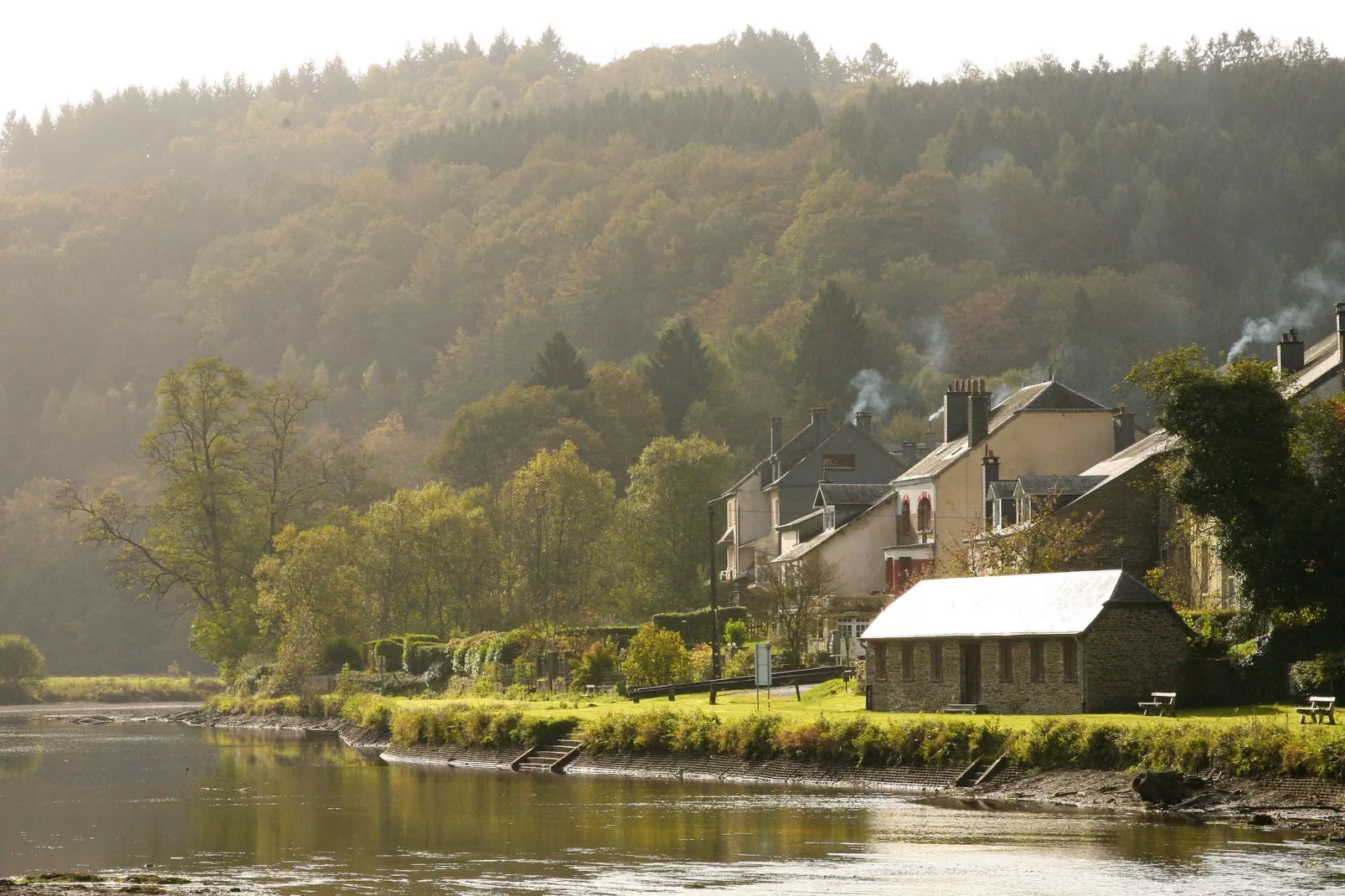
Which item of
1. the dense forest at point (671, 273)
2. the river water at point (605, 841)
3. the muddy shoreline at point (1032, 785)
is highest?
the dense forest at point (671, 273)

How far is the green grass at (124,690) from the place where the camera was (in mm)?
119750

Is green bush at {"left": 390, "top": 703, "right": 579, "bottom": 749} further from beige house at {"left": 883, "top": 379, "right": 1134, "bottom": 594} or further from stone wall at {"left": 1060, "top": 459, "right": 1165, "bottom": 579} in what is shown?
beige house at {"left": 883, "top": 379, "right": 1134, "bottom": 594}

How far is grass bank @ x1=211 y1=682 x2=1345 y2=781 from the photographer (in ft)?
121

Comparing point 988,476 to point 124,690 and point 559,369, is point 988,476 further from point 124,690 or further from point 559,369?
point 124,690

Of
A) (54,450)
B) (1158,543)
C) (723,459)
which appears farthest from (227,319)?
(1158,543)

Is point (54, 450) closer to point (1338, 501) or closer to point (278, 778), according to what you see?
point (278, 778)

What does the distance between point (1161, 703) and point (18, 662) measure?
92372mm

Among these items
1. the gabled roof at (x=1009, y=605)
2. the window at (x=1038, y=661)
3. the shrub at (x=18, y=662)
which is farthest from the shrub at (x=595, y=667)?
the shrub at (x=18, y=662)

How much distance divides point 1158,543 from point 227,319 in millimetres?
127683

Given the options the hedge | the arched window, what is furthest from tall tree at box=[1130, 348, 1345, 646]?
the hedge

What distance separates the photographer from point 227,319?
568 feet

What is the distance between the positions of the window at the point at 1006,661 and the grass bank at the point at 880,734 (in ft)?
6.47

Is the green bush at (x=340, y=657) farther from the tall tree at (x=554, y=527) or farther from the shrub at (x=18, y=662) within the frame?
the shrub at (x=18, y=662)

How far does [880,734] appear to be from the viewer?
4453cm
